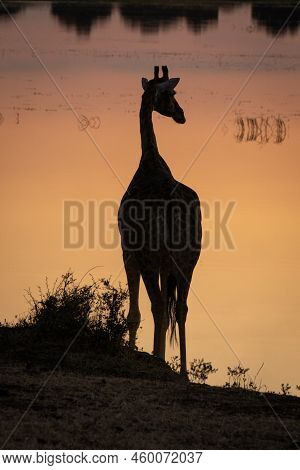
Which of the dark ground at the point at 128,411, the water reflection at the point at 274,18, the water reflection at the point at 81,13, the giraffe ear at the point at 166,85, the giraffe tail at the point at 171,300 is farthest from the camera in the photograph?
the water reflection at the point at 81,13

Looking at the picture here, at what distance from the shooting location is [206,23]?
39469mm

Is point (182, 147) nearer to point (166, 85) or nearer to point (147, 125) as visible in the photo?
point (166, 85)

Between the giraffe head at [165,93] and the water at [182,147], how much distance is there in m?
2.45

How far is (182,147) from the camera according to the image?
24.6 meters

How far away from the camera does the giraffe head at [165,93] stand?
46.1ft

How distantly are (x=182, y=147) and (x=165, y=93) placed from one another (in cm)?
1012

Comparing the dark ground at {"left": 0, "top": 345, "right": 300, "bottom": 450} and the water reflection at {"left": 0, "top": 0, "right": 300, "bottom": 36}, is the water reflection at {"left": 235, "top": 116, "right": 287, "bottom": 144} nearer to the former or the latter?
the water reflection at {"left": 0, "top": 0, "right": 300, "bottom": 36}

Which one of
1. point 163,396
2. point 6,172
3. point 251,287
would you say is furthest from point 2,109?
point 163,396

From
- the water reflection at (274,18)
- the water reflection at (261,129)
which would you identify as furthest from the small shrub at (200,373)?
the water reflection at (274,18)

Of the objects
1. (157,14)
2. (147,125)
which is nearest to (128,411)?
(147,125)

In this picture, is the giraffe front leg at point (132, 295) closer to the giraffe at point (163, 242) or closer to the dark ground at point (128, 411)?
the giraffe at point (163, 242)

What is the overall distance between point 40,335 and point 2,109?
16.0 m

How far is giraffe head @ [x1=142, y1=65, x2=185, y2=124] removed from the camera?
14.0 metres

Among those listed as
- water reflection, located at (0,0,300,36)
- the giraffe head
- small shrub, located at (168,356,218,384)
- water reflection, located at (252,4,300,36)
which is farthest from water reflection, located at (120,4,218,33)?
small shrub, located at (168,356,218,384)
